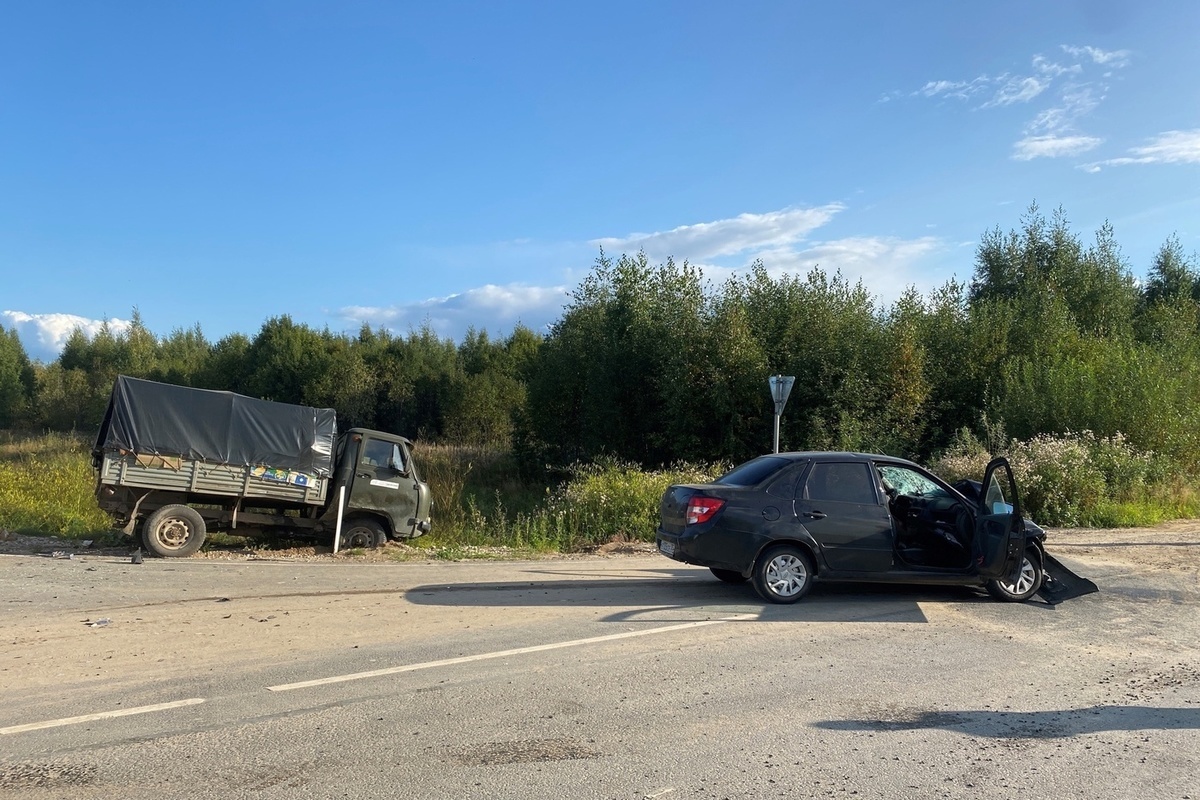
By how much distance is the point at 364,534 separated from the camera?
46.8 feet

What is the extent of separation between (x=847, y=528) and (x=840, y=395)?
16643mm

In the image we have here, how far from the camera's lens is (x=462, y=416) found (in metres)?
51.5

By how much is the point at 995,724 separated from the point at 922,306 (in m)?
24.9

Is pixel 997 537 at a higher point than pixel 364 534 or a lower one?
higher

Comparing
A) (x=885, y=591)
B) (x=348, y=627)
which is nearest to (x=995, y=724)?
(x=885, y=591)

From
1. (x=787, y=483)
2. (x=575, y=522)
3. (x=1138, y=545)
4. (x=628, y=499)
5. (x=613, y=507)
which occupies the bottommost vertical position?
(x=575, y=522)

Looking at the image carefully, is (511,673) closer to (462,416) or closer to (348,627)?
(348,627)

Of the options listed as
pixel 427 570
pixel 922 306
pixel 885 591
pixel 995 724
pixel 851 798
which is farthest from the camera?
pixel 922 306

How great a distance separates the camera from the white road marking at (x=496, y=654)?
6.05m

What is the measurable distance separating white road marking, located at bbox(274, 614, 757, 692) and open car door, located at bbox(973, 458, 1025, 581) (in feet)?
7.90

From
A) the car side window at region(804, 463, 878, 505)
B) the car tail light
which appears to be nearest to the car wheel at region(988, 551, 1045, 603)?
the car side window at region(804, 463, 878, 505)

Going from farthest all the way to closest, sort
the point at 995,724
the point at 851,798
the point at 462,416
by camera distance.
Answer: the point at 462,416 < the point at 995,724 < the point at 851,798

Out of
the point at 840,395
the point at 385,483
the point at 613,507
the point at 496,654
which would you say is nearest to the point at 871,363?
the point at 840,395

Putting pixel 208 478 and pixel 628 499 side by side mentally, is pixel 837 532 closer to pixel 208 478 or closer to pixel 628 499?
pixel 628 499
